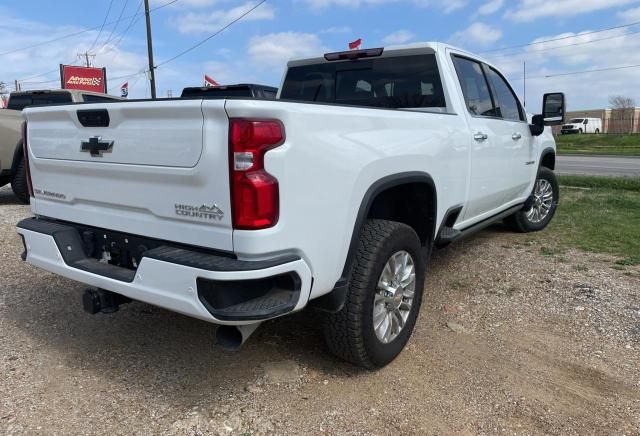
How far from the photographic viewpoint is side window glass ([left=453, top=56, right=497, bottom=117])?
163 inches

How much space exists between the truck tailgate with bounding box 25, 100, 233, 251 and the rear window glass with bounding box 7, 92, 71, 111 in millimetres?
6890

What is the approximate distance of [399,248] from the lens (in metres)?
3.03

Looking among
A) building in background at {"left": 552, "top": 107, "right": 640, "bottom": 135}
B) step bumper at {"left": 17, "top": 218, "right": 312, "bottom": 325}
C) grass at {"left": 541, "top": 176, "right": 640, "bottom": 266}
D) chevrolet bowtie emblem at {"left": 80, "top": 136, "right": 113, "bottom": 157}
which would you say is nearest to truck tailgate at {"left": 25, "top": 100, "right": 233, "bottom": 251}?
chevrolet bowtie emblem at {"left": 80, "top": 136, "right": 113, "bottom": 157}

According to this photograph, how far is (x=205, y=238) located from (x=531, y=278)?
10.9 feet

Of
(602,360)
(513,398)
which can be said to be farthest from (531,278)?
(513,398)

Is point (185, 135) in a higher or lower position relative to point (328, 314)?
higher

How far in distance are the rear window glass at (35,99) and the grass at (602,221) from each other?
8111 mm

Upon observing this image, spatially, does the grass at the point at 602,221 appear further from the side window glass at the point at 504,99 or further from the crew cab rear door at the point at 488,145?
the side window glass at the point at 504,99

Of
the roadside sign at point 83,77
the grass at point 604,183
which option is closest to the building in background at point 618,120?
the roadside sign at point 83,77

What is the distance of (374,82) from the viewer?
4266mm

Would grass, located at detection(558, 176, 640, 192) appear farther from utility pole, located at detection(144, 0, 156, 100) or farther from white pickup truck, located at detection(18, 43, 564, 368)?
utility pole, located at detection(144, 0, 156, 100)

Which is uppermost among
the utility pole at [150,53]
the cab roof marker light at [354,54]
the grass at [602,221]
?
the utility pole at [150,53]

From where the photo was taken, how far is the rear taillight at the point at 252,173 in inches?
85.0

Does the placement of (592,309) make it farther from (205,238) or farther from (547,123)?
(205,238)
